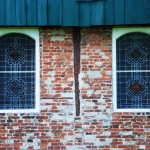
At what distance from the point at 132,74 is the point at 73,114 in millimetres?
1507

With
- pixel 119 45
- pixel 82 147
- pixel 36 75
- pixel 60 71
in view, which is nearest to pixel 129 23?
pixel 119 45

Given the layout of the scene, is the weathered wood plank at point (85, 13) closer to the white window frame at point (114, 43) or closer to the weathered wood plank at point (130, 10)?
the white window frame at point (114, 43)

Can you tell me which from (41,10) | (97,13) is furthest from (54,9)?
(97,13)

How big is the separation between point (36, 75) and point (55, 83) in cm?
43

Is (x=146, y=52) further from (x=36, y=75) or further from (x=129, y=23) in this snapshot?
(x=36, y=75)

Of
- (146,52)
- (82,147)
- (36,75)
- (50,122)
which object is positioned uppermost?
(146,52)

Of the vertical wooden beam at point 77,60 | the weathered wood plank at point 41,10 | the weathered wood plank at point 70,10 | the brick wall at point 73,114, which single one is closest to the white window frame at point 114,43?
the brick wall at point 73,114

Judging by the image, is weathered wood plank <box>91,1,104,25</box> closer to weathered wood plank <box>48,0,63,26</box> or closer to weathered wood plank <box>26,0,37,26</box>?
weathered wood plank <box>48,0,63,26</box>

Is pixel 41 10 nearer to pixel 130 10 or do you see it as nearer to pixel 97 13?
pixel 97 13

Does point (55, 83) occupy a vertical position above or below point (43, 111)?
above

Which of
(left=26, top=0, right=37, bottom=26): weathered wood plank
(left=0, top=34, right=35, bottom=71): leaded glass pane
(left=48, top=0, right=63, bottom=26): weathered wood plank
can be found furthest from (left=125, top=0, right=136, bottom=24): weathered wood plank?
(left=0, top=34, right=35, bottom=71): leaded glass pane

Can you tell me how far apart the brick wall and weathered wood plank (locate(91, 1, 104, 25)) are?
29 centimetres

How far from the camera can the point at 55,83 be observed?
22.7 feet

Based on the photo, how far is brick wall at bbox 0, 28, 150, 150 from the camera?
6867 mm
